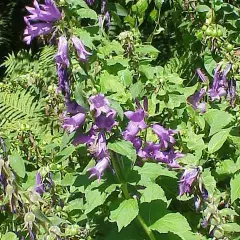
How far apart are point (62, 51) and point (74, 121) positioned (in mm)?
226

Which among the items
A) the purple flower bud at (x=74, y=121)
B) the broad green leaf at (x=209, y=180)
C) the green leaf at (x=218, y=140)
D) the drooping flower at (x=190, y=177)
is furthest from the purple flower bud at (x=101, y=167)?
the green leaf at (x=218, y=140)

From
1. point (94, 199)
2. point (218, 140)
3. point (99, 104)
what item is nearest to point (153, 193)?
point (94, 199)

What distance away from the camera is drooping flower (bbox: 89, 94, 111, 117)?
1.88 m

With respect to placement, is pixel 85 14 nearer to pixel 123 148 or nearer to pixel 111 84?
pixel 111 84

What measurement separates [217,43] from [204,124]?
1.60 ft

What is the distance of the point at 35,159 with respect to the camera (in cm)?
292

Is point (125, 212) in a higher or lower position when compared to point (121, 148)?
lower

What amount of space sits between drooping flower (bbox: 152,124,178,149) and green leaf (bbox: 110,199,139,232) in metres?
0.30

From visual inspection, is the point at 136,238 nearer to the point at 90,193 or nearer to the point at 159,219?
the point at 159,219

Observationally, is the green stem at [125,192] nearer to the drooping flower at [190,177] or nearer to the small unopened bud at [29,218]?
the drooping flower at [190,177]

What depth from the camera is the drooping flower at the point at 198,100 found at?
8.82 ft

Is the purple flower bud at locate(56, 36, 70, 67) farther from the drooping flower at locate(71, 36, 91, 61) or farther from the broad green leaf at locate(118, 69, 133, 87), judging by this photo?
the broad green leaf at locate(118, 69, 133, 87)

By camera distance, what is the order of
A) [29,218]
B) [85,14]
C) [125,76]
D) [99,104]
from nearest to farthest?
[29,218] → [99,104] → [85,14] → [125,76]

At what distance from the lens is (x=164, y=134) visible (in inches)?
91.1
